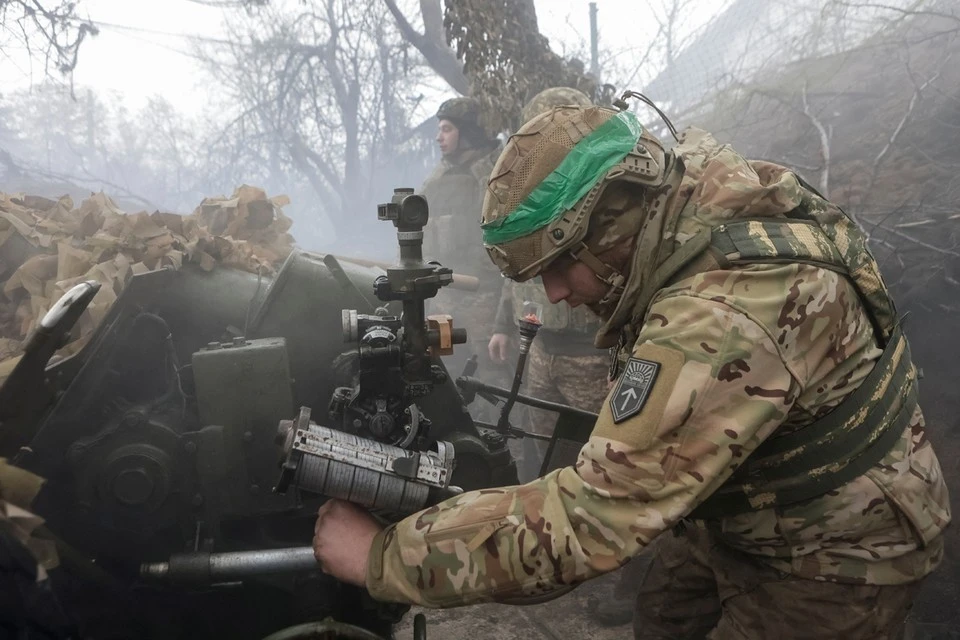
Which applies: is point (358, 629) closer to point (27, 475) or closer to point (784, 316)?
point (27, 475)

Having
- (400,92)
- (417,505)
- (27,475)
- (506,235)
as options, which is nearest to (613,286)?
(506,235)

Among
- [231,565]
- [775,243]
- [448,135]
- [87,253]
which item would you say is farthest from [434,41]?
[775,243]

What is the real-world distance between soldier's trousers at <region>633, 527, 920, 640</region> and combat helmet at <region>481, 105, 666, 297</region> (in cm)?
102

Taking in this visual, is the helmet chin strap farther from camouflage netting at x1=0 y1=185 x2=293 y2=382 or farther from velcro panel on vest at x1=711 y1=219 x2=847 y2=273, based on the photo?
camouflage netting at x1=0 y1=185 x2=293 y2=382

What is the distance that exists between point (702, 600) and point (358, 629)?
1331mm

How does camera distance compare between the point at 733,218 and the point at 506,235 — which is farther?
the point at 506,235

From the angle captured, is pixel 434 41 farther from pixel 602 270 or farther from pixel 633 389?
pixel 633 389

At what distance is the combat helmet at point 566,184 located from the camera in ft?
5.38

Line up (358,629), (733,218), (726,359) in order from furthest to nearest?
(358,629) → (733,218) → (726,359)

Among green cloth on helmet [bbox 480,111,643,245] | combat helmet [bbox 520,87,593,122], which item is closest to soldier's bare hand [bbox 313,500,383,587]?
green cloth on helmet [bbox 480,111,643,245]

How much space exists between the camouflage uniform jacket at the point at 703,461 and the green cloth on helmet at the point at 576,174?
0.17 meters

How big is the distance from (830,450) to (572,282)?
31.8 inches

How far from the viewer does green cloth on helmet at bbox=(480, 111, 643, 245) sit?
1.64m

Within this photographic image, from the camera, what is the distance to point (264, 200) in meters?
4.50
